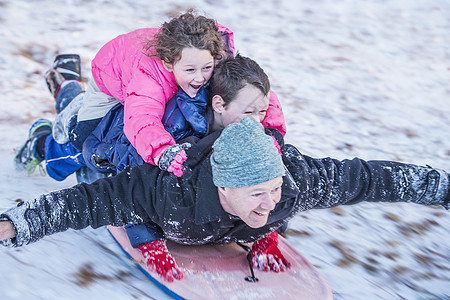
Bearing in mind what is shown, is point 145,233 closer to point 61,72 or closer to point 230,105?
point 230,105

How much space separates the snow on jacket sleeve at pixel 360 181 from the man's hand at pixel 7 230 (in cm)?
106

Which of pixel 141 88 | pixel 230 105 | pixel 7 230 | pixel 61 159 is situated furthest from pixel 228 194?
pixel 61 159

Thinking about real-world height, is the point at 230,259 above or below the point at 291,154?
below

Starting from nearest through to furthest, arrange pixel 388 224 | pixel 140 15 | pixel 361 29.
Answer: pixel 388 224, pixel 140 15, pixel 361 29

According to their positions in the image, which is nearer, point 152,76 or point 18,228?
point 18,228

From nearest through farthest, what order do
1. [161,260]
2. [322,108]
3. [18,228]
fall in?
[18,228] → [161,260] → [322,108]

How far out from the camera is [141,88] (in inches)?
82.4

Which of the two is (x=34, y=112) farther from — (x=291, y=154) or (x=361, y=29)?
(x=361, y=29)

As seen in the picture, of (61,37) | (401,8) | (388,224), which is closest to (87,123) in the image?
(388,224)

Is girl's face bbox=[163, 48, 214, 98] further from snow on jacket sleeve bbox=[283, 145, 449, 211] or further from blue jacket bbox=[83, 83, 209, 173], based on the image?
snow on jacket sleeve bbox=[283, 145, 449, 211]

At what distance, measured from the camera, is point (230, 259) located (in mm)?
2135

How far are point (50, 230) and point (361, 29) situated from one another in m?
5.35

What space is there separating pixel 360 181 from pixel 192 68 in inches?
34.0

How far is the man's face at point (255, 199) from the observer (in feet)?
5.64
